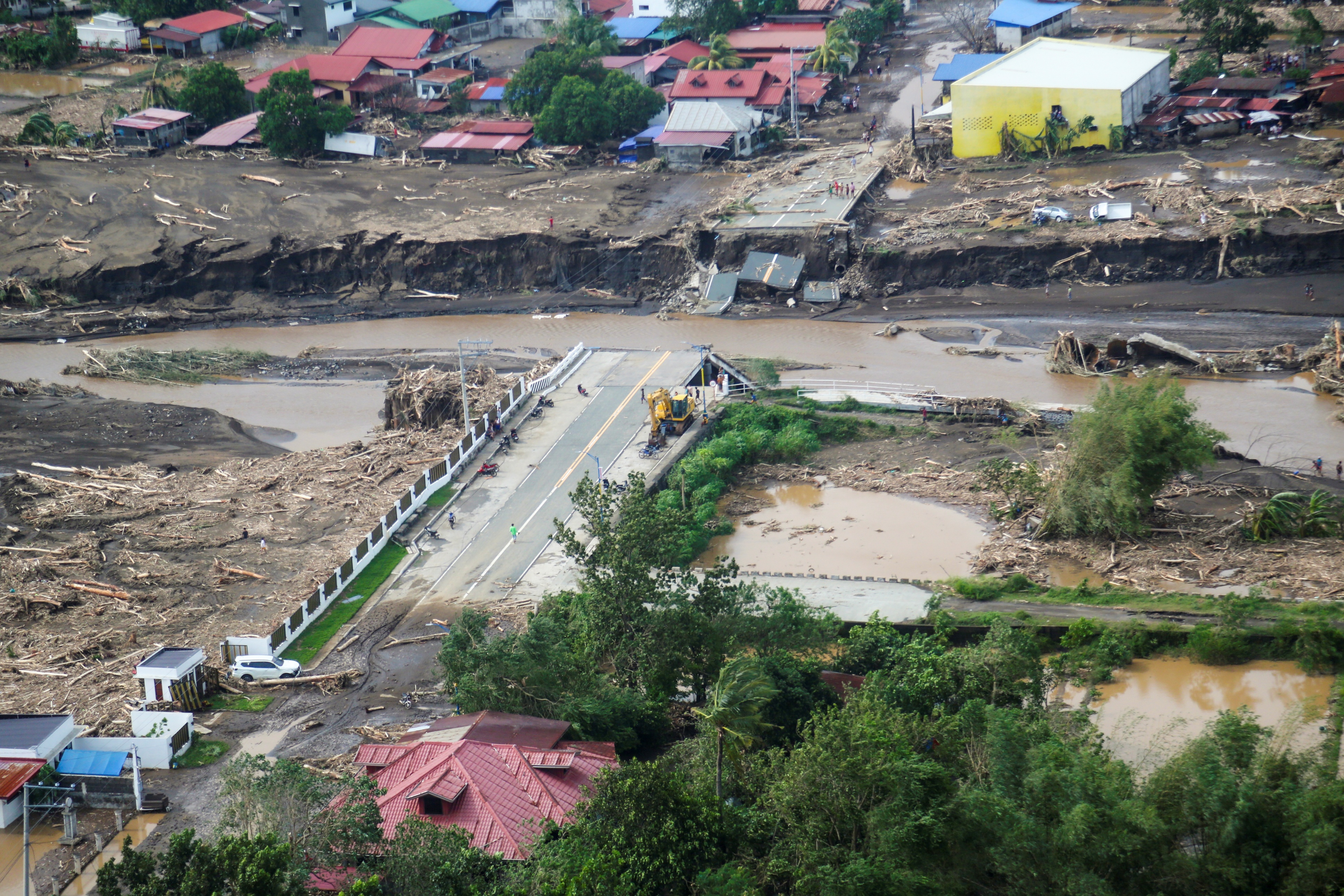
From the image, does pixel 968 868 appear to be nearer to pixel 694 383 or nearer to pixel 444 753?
pixel 444 753

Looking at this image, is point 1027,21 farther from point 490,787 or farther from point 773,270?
point 490,787

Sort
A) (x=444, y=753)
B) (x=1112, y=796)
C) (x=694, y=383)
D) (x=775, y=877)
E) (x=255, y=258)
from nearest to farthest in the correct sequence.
A: (x=1112, y=796), (x=775, y=877), (x=444, y=753), (x=694, y=383), (x=255, y=258)

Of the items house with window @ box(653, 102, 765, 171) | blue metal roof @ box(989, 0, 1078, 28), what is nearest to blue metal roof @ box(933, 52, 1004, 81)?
blue metal roof @ box(989, 0, 1078, 28)

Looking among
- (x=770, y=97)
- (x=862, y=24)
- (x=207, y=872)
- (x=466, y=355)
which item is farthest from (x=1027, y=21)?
(x=207, y=872)

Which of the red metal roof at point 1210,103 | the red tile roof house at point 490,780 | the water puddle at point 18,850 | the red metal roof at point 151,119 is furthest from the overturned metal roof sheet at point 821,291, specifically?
the red metal roof at point 151,119

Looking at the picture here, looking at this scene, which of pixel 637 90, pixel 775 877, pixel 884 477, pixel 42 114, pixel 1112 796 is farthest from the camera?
pixel 42 114

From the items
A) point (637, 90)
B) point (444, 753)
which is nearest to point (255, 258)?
point (637, 90)

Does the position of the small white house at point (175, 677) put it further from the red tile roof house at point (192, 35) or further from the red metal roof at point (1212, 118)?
the red tile roof house at point (192, 35)

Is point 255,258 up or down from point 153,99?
down
